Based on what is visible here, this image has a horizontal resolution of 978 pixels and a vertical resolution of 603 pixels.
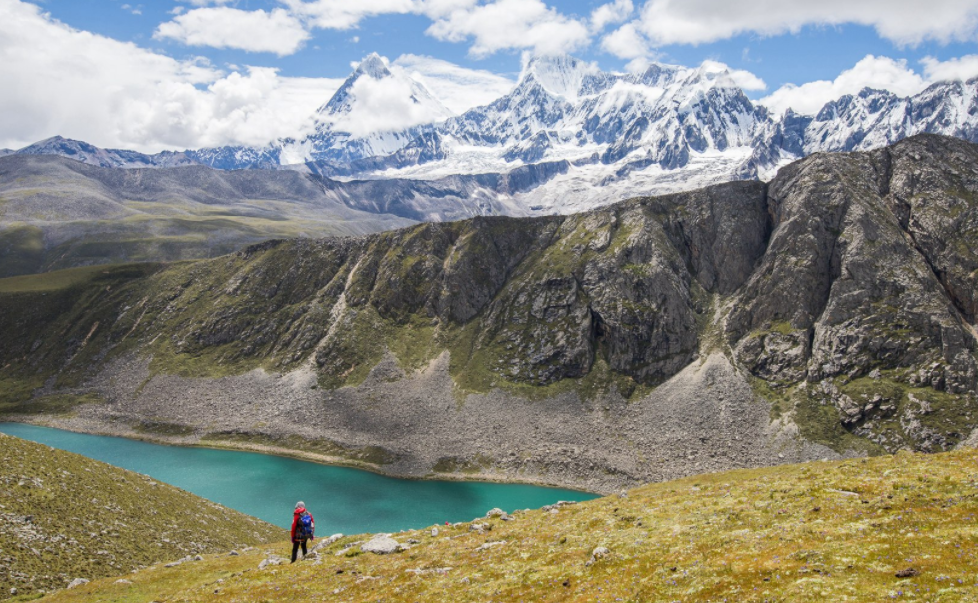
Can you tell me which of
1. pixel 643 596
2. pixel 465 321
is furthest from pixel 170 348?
pixel 643 596

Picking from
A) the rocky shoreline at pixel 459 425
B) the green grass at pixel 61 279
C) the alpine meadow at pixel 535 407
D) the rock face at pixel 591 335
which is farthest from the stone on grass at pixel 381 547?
the green grass at pixel 61 279

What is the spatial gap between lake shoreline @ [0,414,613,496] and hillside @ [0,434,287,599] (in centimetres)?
4581

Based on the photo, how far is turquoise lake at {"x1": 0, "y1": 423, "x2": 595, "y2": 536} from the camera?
91812mm

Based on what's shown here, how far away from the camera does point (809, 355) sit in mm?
117375

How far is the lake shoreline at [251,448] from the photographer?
10594 centimetres

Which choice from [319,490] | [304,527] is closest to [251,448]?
[319,490]

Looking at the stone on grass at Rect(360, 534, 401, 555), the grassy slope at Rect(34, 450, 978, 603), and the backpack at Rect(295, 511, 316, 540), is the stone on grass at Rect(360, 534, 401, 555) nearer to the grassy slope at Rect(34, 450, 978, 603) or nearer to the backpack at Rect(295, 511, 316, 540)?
the grassy slope at Rect(34, 450, 978, 603)

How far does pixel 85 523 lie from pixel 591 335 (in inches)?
4400

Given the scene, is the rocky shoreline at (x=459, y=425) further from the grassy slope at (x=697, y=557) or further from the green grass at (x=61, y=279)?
the grassy slope at (x=697, y=557)

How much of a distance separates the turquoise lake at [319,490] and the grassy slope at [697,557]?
5056cm

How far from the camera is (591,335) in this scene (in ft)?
455

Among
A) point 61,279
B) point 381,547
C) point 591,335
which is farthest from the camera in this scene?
point 61,279

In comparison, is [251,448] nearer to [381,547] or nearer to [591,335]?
[591,335]

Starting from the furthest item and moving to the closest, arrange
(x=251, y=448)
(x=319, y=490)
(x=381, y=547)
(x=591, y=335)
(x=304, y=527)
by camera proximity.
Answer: (x=591, y=335) → (x=251, y=448) → (x=319, y=490) → (x=381, y=547) → (x=304, y=527)
